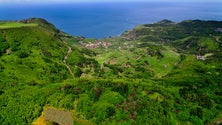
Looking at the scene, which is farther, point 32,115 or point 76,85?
point 76,85

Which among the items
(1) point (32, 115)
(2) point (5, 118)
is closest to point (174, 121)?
(1) point (32, 115)

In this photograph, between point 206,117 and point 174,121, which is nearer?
point 174,121

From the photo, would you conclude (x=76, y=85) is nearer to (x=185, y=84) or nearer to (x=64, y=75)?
(x=64, y=75)

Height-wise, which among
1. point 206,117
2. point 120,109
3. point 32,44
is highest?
point 32,44

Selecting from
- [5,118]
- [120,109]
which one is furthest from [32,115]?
[120,109]

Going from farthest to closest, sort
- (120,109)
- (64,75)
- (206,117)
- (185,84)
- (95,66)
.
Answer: (95,66), (64,75), (185,84), (206,117), (120,109)

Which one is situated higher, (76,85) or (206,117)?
(76,85)

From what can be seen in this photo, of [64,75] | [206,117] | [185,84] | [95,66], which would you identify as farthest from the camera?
[95,66]

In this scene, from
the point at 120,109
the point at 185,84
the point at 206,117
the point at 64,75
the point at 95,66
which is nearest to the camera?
the point at 120,109

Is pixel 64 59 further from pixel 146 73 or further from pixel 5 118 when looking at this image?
pixel 5 118
